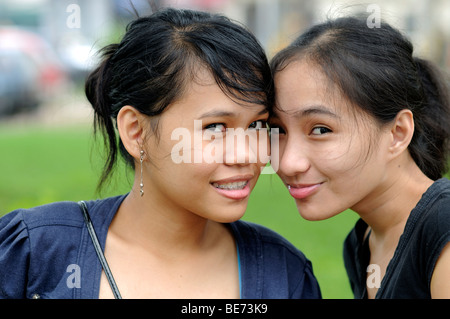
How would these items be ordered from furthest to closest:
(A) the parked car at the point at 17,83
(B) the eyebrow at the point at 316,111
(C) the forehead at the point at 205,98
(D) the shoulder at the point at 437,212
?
(A) the parked car at the point at 17,83, (B) the eyebrow at the point at 316,111, (C) the forehead at the point at 205,98, (D) the shoulder at the point at 437,212

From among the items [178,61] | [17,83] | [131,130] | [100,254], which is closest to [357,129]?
[178,61]

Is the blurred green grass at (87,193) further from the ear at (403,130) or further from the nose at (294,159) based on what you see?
the ear at (403,130)

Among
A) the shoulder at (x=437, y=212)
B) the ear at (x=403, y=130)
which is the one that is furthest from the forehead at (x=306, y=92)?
the shoulder at (x=437, y=212)

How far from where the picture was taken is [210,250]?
2.67 m

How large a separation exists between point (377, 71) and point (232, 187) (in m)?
0.75

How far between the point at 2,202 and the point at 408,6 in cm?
1038

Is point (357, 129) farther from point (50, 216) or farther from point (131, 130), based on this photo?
point (50, 216)

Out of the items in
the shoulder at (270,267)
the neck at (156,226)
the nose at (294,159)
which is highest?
the nose at (294,159)

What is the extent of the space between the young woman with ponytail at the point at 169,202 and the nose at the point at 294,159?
0.31ft

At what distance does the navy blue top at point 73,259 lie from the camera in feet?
7.72

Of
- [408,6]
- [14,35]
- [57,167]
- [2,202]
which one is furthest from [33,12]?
[2,202]

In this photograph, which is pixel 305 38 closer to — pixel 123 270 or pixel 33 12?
pixel 123 270

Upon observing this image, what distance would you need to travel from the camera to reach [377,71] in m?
2.54

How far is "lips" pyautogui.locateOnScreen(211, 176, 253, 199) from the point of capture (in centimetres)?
240
